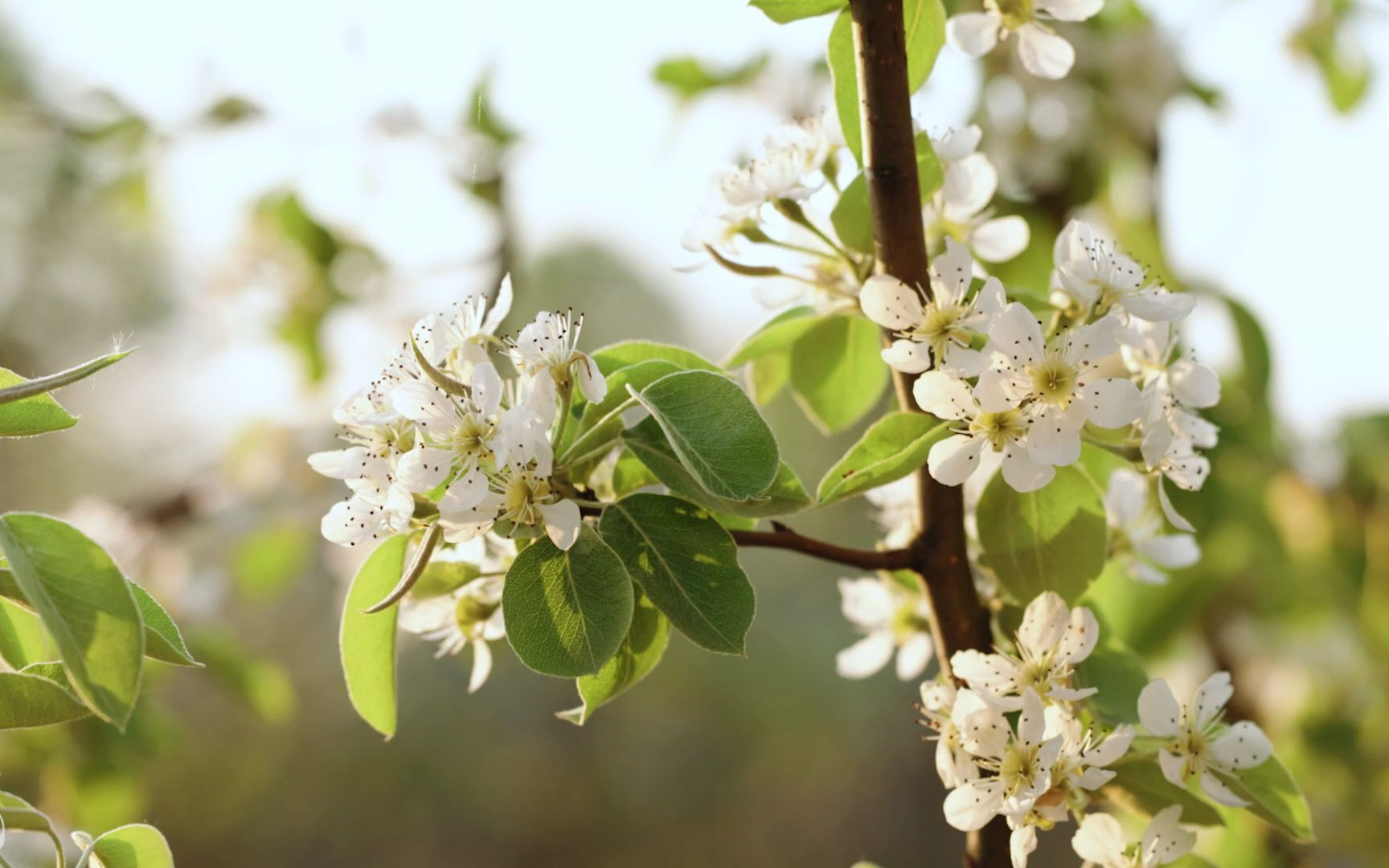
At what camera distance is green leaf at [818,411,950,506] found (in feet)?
1.30

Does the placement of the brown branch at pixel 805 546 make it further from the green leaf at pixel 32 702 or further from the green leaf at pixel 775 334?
the green leaf at pixel 32 702

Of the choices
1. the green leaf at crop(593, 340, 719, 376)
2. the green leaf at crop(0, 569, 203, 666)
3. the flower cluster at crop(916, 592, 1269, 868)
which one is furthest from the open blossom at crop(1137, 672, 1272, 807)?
the green leaf at crop(0, 569, 203, 666)

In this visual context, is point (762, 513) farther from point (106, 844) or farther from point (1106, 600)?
point (1106, 600)

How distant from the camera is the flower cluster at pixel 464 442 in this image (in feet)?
1.26

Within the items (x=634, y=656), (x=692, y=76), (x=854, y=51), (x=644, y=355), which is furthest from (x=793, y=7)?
(x=692, y=76)

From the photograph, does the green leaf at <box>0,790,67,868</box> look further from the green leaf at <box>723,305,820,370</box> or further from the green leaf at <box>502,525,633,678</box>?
the green leaf at <box>723,305,820,370</box>

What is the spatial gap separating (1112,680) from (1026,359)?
17cm

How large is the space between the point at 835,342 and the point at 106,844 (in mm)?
348

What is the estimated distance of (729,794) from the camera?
4672 mm

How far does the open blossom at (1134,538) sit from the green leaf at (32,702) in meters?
0.43

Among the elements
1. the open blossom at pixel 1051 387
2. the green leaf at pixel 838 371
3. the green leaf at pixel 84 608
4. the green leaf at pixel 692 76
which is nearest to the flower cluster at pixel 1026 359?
the open blossom at pixel 1051 387

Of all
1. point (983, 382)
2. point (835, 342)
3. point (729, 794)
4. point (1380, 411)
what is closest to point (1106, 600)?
point (835, 342)

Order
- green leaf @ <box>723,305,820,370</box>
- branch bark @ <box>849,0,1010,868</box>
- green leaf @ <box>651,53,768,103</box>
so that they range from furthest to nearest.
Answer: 1. green leaf @ <box>651,53,768,103</box>
2. green leaf @ <box>723,305,820,370</box>
3. branch bark @ <box>849,0,1010,868</box>

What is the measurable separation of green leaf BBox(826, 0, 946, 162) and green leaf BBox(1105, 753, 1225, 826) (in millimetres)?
262
